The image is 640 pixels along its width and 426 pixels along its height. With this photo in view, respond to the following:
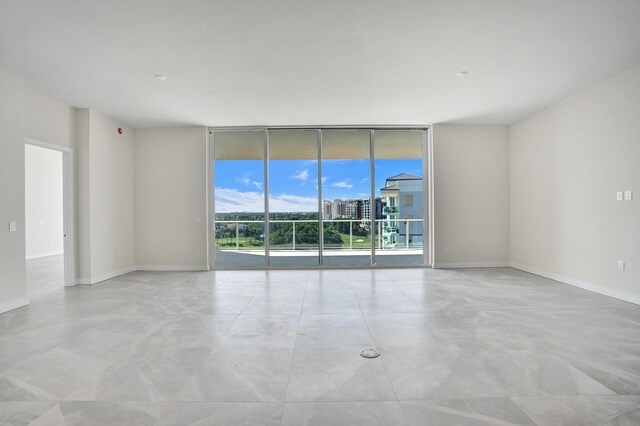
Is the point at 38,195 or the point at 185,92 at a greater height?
the point at 185,92

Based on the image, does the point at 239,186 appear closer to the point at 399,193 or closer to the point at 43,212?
the point at 399,193

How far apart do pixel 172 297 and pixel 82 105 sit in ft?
11.0

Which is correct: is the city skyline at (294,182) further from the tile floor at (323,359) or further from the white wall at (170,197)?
the tile floor at (323,359)

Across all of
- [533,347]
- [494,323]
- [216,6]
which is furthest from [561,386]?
[216,6]

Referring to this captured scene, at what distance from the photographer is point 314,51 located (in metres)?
3.55

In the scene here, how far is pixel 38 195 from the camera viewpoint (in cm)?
888

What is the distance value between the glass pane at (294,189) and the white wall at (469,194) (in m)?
2.42

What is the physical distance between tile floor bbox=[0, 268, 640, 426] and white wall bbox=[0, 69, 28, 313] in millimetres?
298

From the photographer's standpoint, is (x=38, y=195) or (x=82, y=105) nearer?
(x=82, y=105)

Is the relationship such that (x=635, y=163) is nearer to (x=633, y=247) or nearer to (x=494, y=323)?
(x=633, y=247)

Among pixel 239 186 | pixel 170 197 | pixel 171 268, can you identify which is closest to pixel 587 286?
pixel 239 186

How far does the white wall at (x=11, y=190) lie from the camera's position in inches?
154

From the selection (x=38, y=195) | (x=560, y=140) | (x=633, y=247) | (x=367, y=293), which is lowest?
(x=367, y=293)

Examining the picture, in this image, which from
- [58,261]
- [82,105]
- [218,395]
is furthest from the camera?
[58,261]
